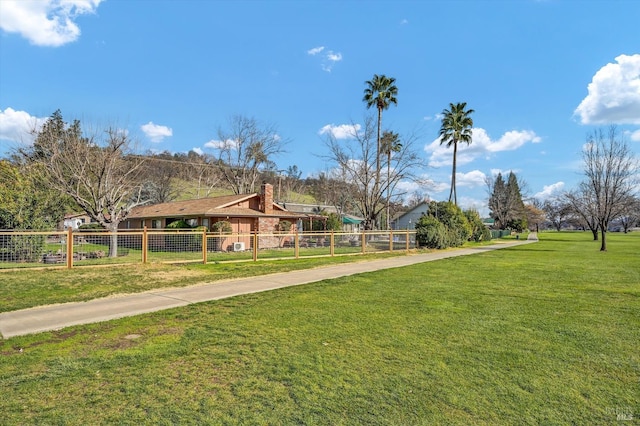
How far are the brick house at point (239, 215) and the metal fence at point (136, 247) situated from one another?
1.96 m

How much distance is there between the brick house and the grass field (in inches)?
714

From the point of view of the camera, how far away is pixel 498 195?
220ft

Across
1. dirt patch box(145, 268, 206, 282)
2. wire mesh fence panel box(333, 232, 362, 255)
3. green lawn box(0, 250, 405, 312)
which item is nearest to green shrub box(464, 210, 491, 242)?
wire mesh fence panel box(333, 232, 362, 255)

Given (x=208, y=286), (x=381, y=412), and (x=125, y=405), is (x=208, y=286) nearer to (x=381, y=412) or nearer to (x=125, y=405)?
(x=125, y=405)

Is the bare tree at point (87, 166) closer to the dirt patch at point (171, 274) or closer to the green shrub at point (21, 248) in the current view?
the green shrub at point (21, 248)

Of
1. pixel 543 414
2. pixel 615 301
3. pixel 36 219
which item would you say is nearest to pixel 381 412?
pixel 543 414

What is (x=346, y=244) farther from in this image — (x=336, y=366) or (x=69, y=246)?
(x=336, y=366)

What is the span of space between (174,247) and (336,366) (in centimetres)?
1327

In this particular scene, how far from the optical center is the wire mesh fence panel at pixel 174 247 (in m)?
14.8

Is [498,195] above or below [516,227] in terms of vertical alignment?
above

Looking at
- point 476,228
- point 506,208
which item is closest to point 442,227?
point 476,228

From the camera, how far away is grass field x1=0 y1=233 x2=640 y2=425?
321 cm

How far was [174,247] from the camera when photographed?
1591 cm

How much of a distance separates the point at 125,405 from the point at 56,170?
63.9ft
